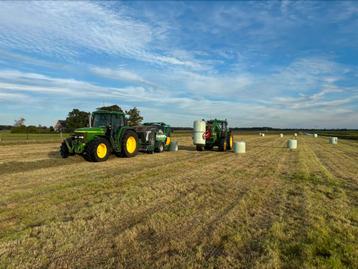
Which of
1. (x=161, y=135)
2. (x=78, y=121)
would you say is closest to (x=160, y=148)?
(x=161, y=135)

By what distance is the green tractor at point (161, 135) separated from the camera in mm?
17828

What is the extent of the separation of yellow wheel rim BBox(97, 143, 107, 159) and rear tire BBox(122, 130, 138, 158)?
121cm

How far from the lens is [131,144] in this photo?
14789mm

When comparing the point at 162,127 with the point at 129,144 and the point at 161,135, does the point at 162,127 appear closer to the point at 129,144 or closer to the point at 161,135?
the point at 161,135

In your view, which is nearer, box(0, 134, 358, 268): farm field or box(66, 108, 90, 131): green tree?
box(0, 134, 358, 268): farm field

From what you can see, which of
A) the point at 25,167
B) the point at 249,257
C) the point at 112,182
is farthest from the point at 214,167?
the point at 249,257

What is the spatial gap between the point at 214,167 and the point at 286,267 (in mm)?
8307

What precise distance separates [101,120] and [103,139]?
1199 millimetres

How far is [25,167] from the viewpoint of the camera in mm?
11859

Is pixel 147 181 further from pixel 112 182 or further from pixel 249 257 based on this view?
pixel 249 257

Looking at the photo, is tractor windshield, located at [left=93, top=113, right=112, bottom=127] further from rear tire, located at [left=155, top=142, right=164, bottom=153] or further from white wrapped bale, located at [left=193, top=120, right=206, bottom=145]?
white wrapped bale, located at [left=193, top=120, right=206, bottom=145]

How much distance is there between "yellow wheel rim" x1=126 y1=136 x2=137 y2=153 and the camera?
1457 centimetres

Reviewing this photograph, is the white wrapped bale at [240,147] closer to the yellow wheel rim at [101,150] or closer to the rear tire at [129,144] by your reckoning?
the rear tire at [129,144]

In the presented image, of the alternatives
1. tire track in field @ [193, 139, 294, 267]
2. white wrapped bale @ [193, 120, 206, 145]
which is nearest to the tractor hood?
white wrapped bale @ [193, 120, 206, 145]
